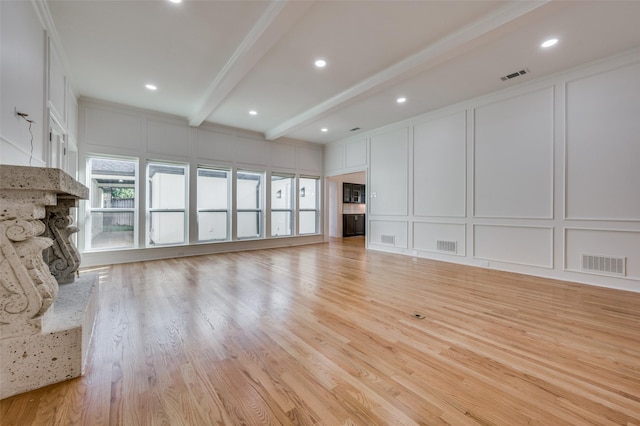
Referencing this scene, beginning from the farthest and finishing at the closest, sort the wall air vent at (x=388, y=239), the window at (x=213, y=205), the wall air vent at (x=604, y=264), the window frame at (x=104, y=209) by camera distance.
Answer: the wall air vent at (x=388, y=239) < the window at (x=213, y=205) < the window frame at (x=104, y=209) < the wall air vent at (x=604, y=264)

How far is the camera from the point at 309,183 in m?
8.57

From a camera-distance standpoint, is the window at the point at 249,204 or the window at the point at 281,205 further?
the window at the point at 281,205

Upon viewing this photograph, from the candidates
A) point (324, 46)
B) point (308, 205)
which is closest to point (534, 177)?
point (324, 46)

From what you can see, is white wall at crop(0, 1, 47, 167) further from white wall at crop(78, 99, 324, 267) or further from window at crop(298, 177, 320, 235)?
window at crop(298, 177, 320, 235)

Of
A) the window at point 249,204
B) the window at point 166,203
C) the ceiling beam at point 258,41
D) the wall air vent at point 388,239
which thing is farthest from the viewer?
the window at point 249,204

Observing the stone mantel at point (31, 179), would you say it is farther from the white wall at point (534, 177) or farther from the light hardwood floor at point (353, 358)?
the white wall at point (534, 177)

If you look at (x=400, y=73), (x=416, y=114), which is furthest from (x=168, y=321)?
(x=416, y=114)

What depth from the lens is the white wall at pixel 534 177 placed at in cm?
358

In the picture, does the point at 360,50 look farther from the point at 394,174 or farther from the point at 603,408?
the point at 603,408

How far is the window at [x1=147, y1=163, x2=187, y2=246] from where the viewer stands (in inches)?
227

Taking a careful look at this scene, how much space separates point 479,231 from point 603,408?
12.8 feet

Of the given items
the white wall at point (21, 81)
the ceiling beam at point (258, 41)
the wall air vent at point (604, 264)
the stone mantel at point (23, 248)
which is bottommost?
the wall air vent at point (604, 264)

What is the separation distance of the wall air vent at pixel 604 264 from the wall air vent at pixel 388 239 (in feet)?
11.2

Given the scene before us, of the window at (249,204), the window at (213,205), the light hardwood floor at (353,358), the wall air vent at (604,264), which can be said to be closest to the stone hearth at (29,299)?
the light hardwood floor at (353,358)
